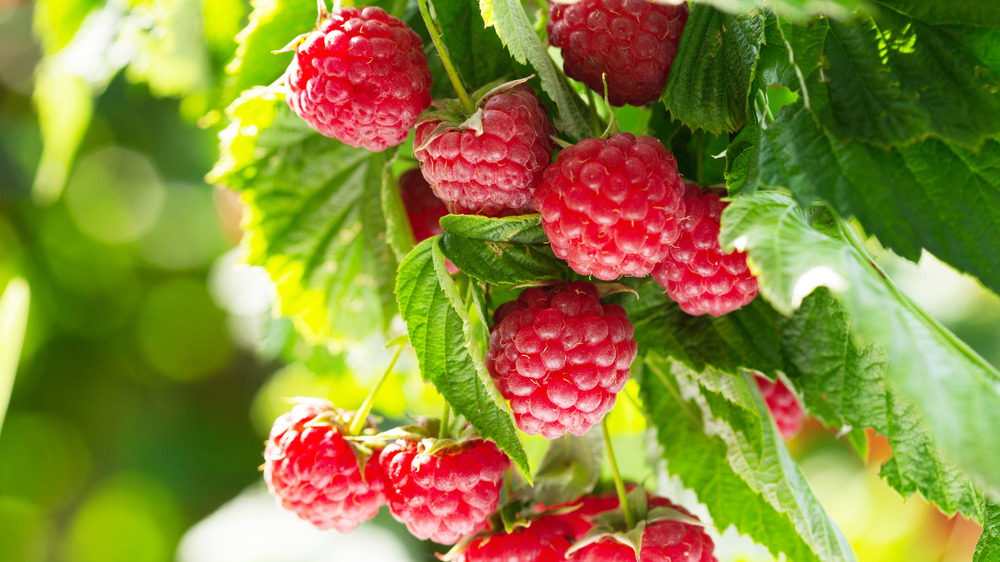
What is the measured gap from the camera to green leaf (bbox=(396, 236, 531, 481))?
0.49 meters

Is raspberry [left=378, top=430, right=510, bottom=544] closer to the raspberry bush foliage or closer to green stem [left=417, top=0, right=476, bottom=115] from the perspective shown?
the raspberry bush foliage

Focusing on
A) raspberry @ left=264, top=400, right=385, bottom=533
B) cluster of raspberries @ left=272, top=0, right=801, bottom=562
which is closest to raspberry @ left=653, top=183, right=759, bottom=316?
cluster of raspberries @ left=272, top=0, right=801, bottom=562

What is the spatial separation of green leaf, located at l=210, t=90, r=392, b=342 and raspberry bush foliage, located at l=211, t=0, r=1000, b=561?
0.05 ft

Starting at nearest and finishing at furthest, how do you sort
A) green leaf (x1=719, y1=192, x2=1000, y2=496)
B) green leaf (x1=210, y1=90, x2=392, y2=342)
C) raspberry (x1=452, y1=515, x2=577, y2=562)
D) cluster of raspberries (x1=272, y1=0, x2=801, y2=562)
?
1. green leaf (x1=719, y1=192, x2=1000, y2=496)
2. cluster of raspberries (x1=272, y1=0, x2=801, y2=562)
3. raspberry (x1=452, y1=515, x2=577, y2=562)
4. green leaf (x1=210, y1=90, x2=392, y2=342)

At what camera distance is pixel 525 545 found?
21.5 inches

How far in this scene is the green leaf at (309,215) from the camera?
0.67 meters

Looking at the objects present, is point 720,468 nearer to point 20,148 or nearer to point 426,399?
point 426,399

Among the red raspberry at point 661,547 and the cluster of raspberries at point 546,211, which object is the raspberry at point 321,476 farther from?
the red raspberry at point 661,547

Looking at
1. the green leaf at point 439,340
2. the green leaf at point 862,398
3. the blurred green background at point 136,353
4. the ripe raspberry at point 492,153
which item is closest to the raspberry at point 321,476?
the green leaf at point 439,340

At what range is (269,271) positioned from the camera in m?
0.71

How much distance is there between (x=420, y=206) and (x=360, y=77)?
0.15 m

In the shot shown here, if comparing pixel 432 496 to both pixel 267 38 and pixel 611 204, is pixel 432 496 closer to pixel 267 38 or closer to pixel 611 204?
pixel 611 204

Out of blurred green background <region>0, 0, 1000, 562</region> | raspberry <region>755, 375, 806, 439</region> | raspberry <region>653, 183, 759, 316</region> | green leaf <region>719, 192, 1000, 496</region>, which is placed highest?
green leaf <region>719, 192, 1000, 496</region>

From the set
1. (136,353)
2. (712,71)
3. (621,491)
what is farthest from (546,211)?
(136,353)
